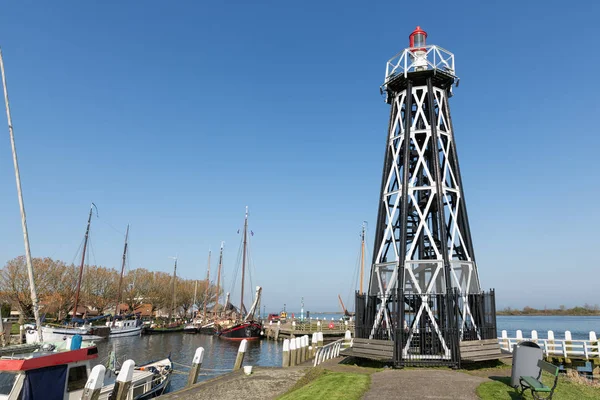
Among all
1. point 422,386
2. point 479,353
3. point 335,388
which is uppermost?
point 479,353

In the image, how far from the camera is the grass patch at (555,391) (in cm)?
1128

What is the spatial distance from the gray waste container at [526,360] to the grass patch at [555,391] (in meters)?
0.48

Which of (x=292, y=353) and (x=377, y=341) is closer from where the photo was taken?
(x=377, y=341)

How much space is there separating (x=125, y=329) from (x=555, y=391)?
2633 inches

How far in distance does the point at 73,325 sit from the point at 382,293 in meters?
57.7

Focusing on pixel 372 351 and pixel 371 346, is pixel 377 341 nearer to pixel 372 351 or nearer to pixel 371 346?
pixel 371 346

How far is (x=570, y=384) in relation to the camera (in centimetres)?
1331

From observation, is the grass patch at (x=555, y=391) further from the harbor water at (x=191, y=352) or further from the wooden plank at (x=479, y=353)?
the harbor water at (x=191, y=352)

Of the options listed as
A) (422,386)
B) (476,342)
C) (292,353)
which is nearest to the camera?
(422,386)

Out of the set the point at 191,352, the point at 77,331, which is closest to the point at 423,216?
the point at 191,352

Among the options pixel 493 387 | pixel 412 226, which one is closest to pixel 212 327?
pixel 412 226

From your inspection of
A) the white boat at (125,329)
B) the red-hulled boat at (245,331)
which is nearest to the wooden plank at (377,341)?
the red-hulled boat at (245,331)

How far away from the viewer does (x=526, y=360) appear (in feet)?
38.7

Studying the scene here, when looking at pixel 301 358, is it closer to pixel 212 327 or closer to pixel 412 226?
pixel 412 226
